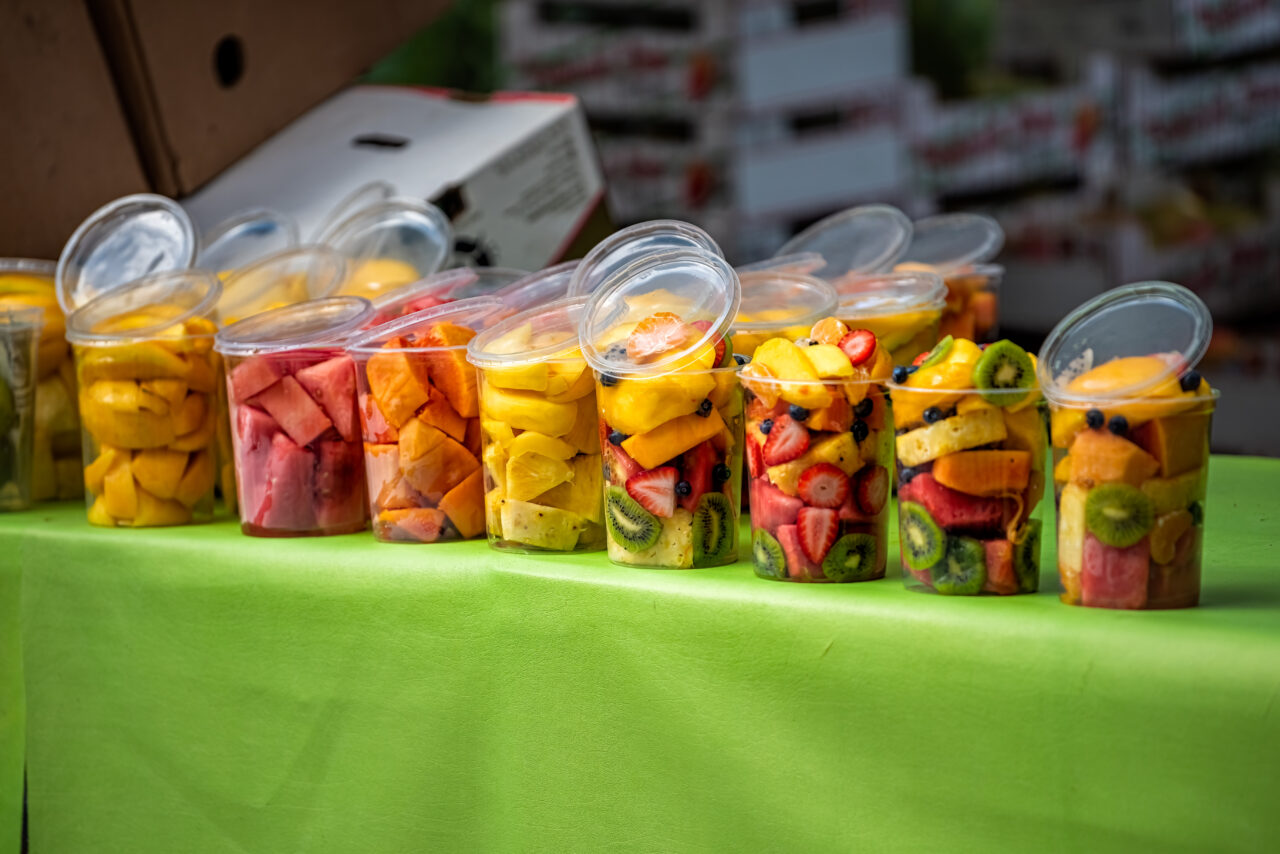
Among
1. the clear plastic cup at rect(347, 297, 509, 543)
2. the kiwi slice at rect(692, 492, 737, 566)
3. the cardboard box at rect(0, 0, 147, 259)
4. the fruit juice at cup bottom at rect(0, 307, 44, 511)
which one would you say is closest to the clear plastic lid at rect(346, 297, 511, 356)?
the clear plastic cup at rect(347, 297, 509, 543)

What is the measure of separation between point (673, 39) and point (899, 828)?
2.76 metres

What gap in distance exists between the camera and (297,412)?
130cm

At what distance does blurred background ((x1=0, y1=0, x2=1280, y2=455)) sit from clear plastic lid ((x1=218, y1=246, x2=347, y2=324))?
36cm

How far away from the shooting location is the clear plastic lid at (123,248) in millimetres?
1576

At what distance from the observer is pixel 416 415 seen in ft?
4.04

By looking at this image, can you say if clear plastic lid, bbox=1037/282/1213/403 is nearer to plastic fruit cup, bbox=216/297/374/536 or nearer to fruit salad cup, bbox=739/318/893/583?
fruit salad cup, bbox=739/318/893/583

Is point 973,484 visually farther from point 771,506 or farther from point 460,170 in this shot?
point 460,170

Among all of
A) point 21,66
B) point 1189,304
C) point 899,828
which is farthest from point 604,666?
point 21,66

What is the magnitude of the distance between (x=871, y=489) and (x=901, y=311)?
14.4 inches

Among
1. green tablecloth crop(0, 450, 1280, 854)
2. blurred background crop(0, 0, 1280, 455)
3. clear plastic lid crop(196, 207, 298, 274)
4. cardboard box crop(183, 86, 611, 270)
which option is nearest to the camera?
green tablecloth crop(0, 450, 1280, 854)

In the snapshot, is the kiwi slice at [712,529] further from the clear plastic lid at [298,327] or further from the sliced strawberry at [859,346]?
the clear plastic lid at [298,327]

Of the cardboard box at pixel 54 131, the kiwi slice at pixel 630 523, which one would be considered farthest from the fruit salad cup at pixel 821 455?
the cardboard box at pixel 54 131

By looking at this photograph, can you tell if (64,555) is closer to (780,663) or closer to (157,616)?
(157,616)

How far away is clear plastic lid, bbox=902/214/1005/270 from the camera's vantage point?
1.62 meters
